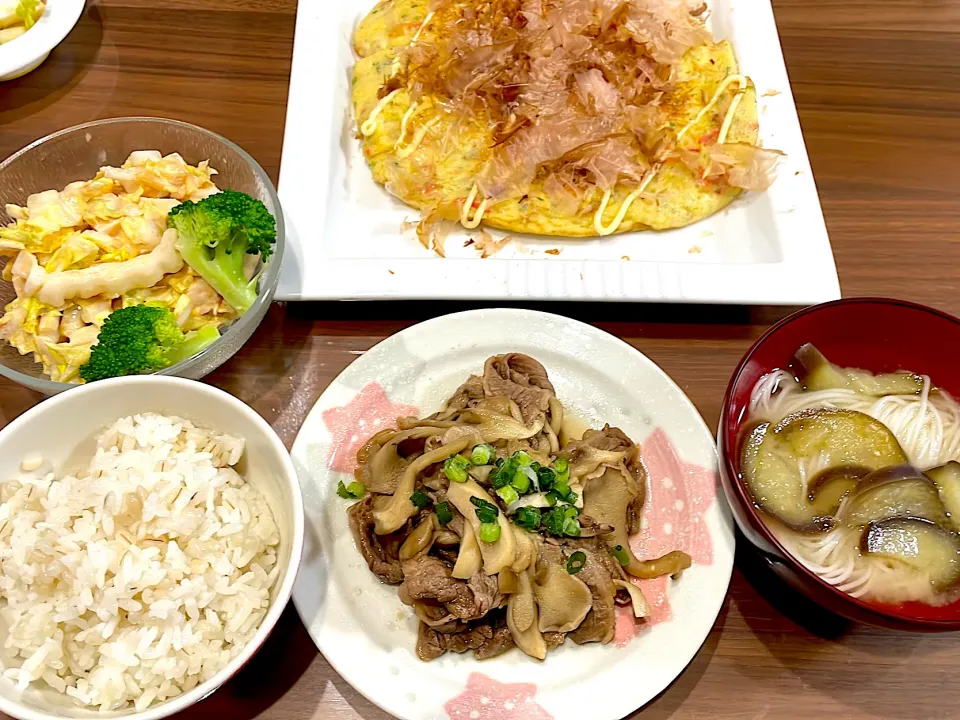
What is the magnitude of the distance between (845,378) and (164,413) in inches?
66.5

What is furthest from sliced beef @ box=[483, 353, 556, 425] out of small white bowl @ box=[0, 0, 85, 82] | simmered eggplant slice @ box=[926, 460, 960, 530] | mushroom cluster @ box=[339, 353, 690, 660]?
small white bowl @ box=[0, 0, 85, 82]

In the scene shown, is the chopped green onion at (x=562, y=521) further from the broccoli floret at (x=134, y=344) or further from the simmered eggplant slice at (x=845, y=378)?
the broccoli floret at (x=134, y=344)

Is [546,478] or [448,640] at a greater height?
[546,478]

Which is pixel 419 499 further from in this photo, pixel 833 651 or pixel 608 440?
pixel 833 651

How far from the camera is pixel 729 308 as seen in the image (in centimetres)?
235

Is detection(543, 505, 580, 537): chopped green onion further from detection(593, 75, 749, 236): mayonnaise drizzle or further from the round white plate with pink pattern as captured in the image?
detection(593, 75, 749, 236): mayonnaise drizzle

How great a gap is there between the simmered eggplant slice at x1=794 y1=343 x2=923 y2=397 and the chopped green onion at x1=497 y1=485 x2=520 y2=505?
0.80 m

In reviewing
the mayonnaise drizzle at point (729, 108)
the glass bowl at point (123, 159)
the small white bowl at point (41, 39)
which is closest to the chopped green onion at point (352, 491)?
the glass bowl at point (123, 159)

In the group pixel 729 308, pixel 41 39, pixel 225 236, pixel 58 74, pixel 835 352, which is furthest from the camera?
pixel 58 74

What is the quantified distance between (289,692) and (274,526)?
416 millimetres

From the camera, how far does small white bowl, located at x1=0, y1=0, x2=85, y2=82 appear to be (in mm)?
2654

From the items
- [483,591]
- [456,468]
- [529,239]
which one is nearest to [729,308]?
[529,239]

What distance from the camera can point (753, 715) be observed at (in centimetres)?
178

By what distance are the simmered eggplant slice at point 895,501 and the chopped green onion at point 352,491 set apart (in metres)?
1.15
